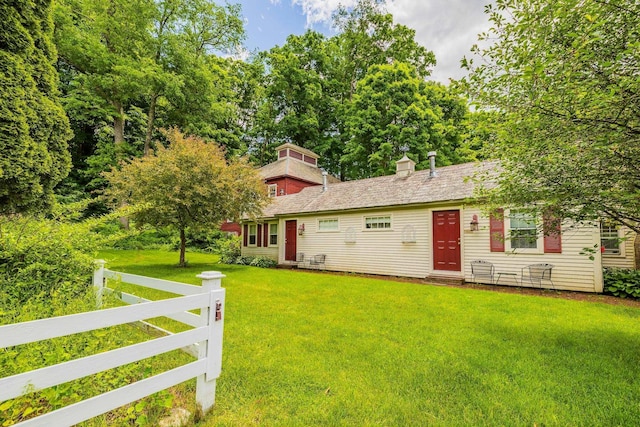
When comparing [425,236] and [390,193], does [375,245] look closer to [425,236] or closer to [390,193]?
[425,236]

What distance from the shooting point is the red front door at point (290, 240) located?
1465 centimetres

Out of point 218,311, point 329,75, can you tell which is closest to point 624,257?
point 218,311

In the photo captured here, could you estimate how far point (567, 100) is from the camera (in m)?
2.93

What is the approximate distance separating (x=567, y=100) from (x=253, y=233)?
51.2 feet

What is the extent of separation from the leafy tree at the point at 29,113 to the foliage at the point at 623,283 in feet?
39.6

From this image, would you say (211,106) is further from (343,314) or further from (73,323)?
(73,323)

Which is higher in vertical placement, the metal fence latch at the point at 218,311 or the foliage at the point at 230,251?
the metal fence latch at the point at 218,311

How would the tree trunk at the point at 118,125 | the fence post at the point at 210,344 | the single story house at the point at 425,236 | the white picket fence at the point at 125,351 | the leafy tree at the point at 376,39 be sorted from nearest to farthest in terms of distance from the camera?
the white picket fence at the point at 125,351
the fence post at the point at 210,344
the single story house at the point at 425,236
the tree trunk at the point at 118,125
the leafy tree at the point at 376,39

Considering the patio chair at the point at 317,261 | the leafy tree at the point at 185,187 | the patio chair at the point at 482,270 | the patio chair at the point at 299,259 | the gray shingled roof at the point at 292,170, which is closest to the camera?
the patio chair at the point at 482,270

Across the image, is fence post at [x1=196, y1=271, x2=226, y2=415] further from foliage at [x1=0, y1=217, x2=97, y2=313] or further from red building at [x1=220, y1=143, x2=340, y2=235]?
red building at [x1=220, y1=143, x2=340, y2=235]

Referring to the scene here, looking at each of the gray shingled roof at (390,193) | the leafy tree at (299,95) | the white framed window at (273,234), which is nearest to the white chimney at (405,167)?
the gray shingled roof at (390,193)

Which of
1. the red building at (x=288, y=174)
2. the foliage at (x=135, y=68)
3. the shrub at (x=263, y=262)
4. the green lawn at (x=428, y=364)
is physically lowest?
the shrub at (x=263, y=262)

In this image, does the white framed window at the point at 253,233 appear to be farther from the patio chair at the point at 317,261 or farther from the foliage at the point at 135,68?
the foliage at the point at 135,68

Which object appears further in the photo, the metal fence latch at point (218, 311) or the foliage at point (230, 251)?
the foliage at point (230, 251)
